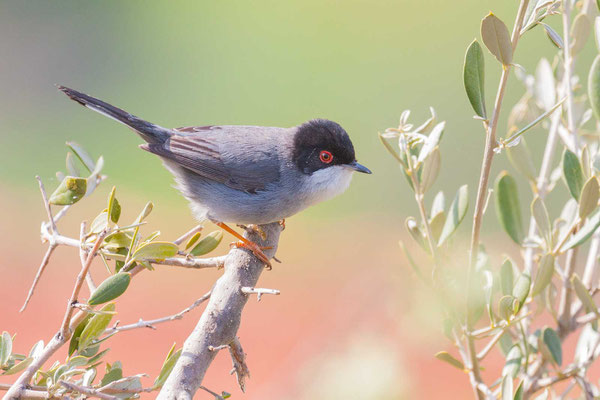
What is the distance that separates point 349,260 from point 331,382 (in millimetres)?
2943

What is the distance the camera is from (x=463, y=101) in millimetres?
8203

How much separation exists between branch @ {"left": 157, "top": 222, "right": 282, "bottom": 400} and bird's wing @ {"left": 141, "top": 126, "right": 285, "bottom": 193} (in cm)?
Result: 82

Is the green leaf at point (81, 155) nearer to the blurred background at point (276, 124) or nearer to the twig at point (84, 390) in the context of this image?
the twig at point (84, 390)

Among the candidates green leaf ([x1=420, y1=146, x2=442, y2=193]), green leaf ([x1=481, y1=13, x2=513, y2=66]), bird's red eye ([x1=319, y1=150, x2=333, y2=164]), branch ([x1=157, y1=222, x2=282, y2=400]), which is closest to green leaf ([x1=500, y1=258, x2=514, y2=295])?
green leaf ([x1=420, y1=146, x2=442, y2=193])

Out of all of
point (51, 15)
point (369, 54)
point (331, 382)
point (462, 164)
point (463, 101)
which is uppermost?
point (51, 15)

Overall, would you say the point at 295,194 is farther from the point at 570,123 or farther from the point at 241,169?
the point at 570,123

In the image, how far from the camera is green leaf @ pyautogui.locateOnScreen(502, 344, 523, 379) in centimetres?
191

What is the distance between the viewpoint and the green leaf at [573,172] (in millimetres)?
1813

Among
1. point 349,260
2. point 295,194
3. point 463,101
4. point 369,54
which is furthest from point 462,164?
point 295,194

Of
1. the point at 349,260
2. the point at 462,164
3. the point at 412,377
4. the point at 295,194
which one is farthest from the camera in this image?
the point at 462,164

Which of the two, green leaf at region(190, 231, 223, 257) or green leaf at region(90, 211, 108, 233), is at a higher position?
green leaf at region(90, 211, 108, 233)

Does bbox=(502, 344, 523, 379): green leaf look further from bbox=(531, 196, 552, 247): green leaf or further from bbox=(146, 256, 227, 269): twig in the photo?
bbox=(146, 256, 227, 269): twig

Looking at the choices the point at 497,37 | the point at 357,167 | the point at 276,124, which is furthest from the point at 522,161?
the point at 276,124

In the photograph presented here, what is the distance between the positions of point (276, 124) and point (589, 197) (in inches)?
257
